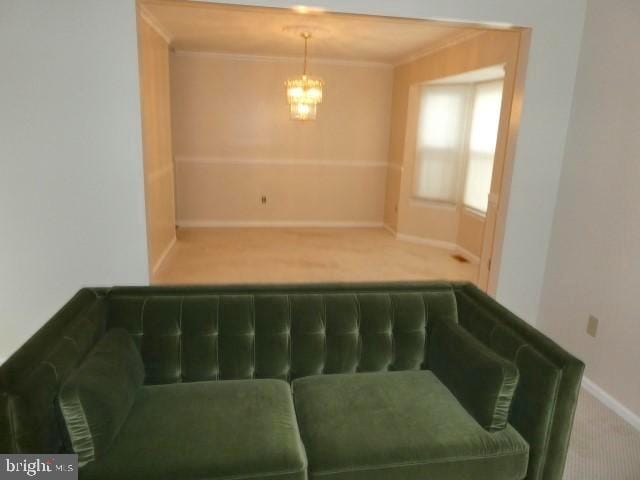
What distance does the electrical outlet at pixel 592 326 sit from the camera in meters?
2.87

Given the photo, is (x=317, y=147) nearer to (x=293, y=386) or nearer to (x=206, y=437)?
(x=293, y=386)

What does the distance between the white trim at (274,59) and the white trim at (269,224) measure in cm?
235

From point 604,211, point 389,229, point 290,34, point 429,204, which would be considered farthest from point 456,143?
point 604,211

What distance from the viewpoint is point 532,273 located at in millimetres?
3344

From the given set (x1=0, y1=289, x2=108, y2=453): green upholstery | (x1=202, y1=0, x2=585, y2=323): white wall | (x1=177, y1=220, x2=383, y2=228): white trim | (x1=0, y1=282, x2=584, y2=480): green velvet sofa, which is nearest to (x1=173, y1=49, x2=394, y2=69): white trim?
(x1=177, y1=220, x2=383, y2=228): white trim

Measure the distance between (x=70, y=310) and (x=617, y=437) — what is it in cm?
281

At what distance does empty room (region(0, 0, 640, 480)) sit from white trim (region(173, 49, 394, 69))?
1.33 meters

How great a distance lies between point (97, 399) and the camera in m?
1.55

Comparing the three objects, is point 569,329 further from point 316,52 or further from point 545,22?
point 316,52

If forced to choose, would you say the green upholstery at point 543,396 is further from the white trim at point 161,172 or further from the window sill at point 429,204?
the window sill at point 429,204

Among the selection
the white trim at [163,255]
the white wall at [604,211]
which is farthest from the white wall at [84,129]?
the white trim at [163,255]

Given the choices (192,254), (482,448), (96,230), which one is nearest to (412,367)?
(482,448)

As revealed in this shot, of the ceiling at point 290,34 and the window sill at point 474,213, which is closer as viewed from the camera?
the ceiling at point 290,34

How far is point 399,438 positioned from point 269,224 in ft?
18.4
